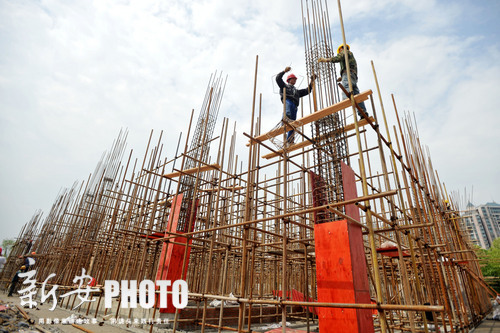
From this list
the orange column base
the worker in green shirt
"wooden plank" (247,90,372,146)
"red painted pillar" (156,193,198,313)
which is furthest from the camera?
"red painted pillar" (156,193,198,313)

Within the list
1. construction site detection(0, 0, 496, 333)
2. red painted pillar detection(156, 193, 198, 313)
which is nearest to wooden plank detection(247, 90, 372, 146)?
construction site detection(0, 0, 496, 333)

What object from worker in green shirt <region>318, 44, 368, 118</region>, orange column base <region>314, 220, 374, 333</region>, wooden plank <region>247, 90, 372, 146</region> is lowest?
orange column base <region>314, 220, 374, 333</region>

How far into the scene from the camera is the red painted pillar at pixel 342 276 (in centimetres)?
415

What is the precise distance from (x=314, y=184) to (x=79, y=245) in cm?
1225

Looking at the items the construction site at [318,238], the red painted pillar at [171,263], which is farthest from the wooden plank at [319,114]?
the red painted pillar at [171,263]

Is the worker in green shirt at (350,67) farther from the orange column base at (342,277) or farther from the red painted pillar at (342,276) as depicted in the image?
the orange column base at (342,277)

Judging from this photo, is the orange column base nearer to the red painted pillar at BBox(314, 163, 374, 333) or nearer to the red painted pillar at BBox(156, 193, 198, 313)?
the red painted pillar at BBox(314, 163, 374, 333)

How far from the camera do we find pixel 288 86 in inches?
313

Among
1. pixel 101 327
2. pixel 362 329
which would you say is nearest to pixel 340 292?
pixel 362 329

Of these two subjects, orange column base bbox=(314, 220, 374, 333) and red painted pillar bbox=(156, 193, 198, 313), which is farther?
red painted pillar bbox=(156, 193, 198, 313)

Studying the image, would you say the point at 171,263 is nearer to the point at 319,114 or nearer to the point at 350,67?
the point at 319,114

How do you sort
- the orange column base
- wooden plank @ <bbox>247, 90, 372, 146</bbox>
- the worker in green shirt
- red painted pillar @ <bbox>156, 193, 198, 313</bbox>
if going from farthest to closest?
red painted pillar @ <bbox>156, 193, 198, 313</bbox>, the worker in green shirt, wooden plank @ <bbox>247, 90, 372, 146</bbox>, the orange column base

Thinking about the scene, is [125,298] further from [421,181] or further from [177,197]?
[421,181]

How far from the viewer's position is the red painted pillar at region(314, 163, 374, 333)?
4148 mm
